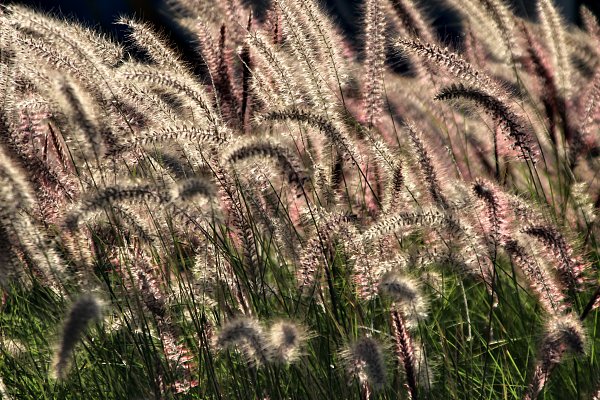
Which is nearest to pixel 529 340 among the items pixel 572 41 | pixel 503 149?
pixel 503 149

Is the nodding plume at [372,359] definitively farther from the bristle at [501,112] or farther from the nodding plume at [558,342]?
the bristle at [501,112]

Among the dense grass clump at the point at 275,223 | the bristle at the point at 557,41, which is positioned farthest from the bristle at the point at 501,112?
the bristle at the point at 557,41

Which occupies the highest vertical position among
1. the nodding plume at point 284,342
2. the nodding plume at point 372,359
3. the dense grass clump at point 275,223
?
the dense grass clump at point 275,223

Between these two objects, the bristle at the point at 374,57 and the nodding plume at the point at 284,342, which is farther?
the bristle at the point at 374,57

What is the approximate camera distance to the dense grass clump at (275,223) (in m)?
2.40

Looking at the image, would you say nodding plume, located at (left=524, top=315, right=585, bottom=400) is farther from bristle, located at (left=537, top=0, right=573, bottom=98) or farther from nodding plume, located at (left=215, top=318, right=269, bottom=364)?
bristle, located at (left=537, top=0, right=573, bottom=98)

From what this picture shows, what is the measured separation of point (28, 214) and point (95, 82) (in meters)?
0.42

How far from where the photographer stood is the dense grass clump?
7.87 ft

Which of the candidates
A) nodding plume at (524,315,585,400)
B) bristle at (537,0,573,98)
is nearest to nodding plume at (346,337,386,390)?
nodding plume at (524,315,585,400)

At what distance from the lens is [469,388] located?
107 inches

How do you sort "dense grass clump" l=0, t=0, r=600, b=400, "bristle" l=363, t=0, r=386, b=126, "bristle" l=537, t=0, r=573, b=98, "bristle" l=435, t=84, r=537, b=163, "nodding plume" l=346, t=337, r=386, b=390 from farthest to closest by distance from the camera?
"bristle" l=537, t=0, r=573, b=98 < "bristle" l=363, t=0, r=386, b=126 < "bristle" l=435, t=84, r=537, b=163 < "dense grass clump" l=0, t=0, r=600, b=400 < "nodding plume" l=346, t=337, r=386, b=390

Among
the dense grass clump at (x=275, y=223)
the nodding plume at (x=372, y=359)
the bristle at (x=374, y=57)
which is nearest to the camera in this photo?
the nodding plume at (x=372, y=359)

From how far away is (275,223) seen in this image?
2670 millimetres

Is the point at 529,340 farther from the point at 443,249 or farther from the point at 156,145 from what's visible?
the point at 156,145
